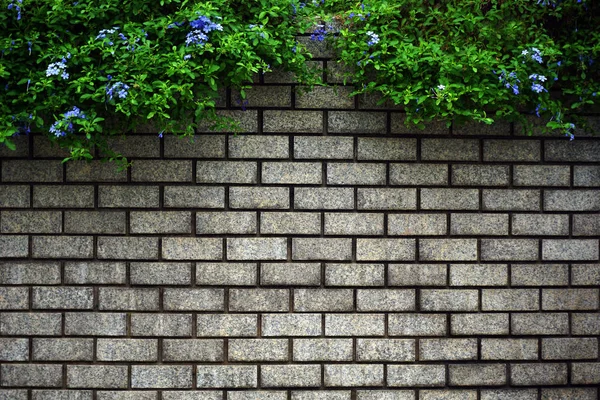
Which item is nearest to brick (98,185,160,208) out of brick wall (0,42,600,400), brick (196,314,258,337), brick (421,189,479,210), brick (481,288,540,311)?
brick wall (0,42,600,400)

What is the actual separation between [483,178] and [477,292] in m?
0.72

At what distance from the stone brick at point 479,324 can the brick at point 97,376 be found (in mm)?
2065

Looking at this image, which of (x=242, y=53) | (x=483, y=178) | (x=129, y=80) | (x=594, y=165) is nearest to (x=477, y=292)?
(x=483, y=178)

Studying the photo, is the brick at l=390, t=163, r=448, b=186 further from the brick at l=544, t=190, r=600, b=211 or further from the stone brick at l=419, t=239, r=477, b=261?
the brick at l=544, t=190, r=600, b=211

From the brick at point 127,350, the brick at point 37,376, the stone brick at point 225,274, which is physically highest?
the stone brick at point 225,274

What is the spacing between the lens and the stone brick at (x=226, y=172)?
4.15m

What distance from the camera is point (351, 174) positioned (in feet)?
13.7

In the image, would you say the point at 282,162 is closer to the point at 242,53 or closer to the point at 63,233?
the point at 242,53

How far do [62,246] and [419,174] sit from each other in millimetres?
2251

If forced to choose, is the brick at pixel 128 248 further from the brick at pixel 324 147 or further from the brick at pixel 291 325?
the brick at pixel 324 147

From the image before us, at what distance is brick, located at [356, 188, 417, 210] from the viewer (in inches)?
165

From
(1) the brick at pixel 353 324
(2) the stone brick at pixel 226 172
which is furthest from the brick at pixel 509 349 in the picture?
(2) the stone brick at pixel 226 172

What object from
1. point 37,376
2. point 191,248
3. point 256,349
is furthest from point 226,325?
point 37,376

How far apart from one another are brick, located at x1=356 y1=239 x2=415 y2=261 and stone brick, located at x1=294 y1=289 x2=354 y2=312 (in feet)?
0.82
